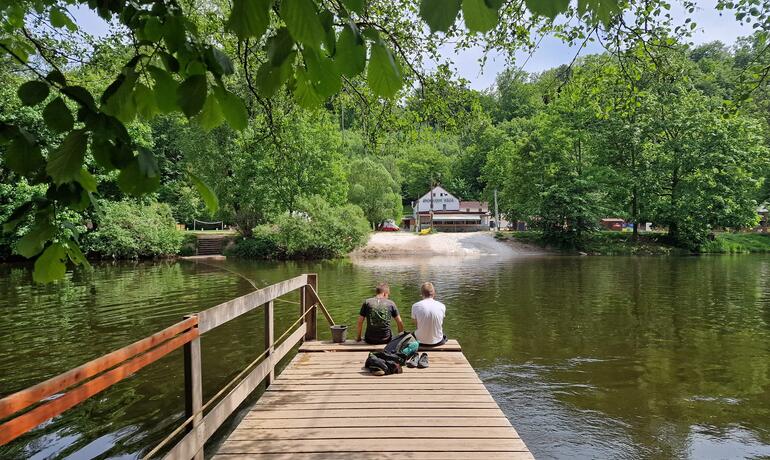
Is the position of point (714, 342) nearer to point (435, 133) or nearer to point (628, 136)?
point (435, 133)

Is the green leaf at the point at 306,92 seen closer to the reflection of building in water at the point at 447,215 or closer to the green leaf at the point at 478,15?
the green leaf at the point at 478,15

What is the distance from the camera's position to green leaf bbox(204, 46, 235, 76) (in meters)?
1.74

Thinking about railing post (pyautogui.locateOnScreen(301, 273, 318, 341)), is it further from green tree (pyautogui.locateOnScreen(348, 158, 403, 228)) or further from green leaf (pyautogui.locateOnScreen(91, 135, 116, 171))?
green tree (pyautogui.locateOnScreen(348, 158, 403, 228))

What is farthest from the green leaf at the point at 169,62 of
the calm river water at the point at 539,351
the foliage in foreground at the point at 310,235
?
the foliage in foreground at the point at 310,235

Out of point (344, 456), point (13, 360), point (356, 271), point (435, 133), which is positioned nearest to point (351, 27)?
point (344, 456)

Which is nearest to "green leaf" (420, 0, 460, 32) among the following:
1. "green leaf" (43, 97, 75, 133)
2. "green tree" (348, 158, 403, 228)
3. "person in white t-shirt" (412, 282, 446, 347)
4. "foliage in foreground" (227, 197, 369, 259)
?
"green leaf" (43, 97, 75, 133)

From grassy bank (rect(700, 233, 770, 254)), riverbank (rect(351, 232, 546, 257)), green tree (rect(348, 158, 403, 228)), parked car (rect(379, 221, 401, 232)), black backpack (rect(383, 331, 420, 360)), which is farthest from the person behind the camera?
parked car (rect(379, 221, 401, 232))

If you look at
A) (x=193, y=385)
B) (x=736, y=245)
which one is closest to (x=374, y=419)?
(x=193, y=385)

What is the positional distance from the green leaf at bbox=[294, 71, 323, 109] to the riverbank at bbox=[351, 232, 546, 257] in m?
38.1

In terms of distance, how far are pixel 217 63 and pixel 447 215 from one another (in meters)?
75.4

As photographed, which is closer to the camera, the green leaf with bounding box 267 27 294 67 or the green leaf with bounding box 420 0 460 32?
the green leaf with bounding box 420 0 460 32

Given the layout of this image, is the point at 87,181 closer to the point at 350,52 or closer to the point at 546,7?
the point at 350,52

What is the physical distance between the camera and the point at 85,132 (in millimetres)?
1495

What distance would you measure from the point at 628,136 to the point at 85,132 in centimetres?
4669
